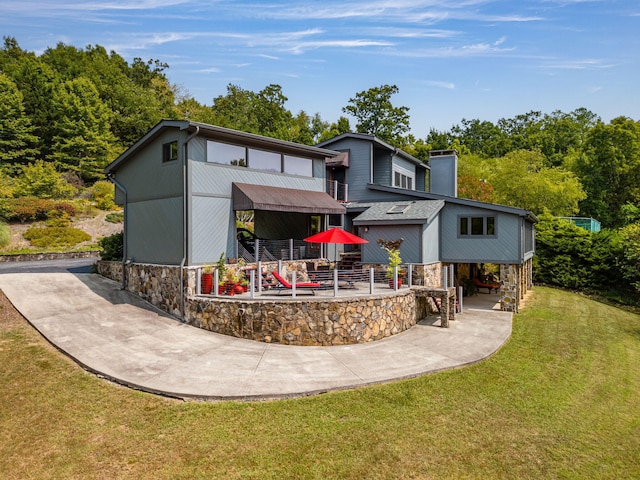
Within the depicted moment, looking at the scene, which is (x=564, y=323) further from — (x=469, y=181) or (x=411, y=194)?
(x=469, y=181)

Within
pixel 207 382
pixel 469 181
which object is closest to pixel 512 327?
pixel 207 382

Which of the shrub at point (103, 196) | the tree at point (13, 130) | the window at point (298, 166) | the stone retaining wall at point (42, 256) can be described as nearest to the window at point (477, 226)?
the window at point (298, 166)

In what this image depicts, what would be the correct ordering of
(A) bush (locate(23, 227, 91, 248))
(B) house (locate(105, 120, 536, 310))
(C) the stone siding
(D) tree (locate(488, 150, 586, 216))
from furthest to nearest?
(D) tree (locate(488, 150, 586, 216)) → (A) bush (locate(23, 227, 91, 248)) → (B) house (locate(105, 120, 536, 310)) → (C) the stone siding

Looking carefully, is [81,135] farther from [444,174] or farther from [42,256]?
[444,174]

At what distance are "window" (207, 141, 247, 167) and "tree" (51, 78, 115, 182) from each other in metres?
29.5

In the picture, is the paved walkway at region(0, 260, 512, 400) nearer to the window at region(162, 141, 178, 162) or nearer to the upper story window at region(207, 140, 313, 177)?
the window at region(162, 141, 178, 162)

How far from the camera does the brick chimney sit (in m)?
25.8

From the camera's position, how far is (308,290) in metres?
13.8

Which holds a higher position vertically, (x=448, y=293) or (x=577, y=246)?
(x=577, y=246)

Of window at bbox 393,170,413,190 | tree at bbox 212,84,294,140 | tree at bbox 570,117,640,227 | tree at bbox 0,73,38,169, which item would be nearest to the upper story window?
window at bbox 393,170,413,190

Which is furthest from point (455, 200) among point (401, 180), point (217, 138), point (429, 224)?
point (217, 138)

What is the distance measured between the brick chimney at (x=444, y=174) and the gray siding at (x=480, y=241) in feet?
23.1

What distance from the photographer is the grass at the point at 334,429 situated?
625 cm

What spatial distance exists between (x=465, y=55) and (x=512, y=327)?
14.5 meters
